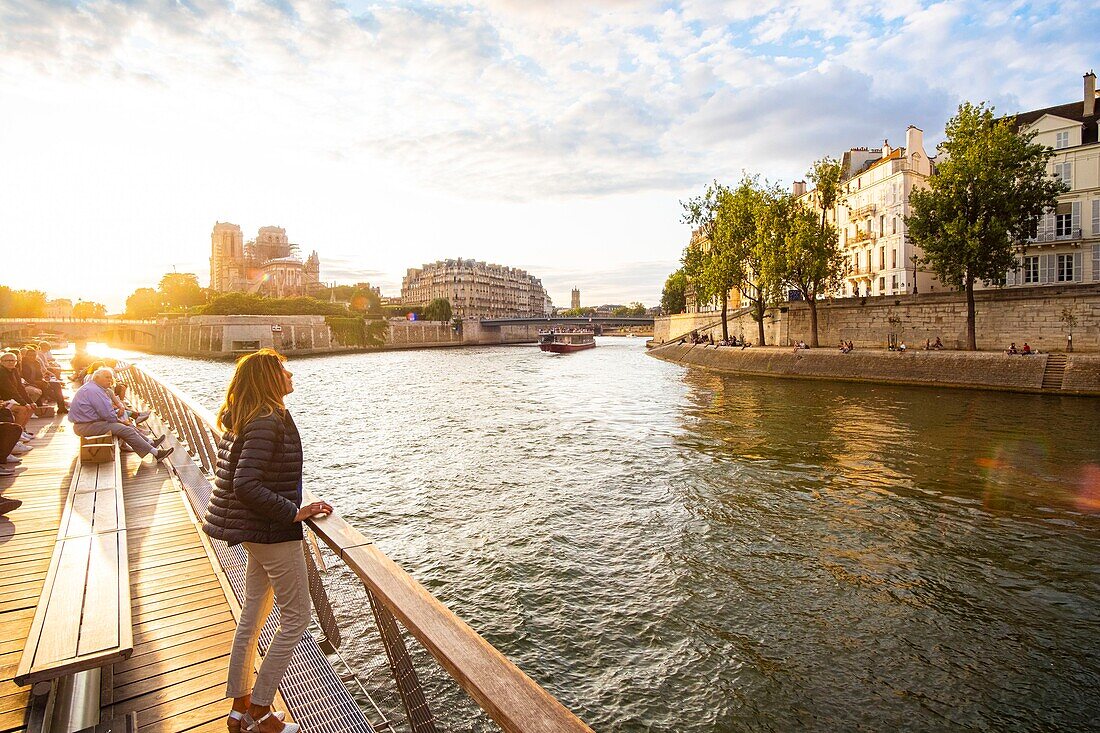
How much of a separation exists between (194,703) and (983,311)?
4443 cm

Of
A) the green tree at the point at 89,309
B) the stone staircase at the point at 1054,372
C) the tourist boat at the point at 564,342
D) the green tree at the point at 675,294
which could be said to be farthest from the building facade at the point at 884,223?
the green tree at the point at 89,309

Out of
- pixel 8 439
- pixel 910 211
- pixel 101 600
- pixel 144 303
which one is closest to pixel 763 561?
pixel 101 600

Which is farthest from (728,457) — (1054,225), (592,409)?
(1054,225)

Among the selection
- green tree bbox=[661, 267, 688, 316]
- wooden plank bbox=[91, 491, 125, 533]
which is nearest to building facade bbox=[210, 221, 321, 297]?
green tree bbox=[661, 267, 688, 316]

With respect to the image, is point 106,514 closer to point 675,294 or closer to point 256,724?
point 256,724

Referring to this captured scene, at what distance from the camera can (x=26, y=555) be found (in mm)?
5848

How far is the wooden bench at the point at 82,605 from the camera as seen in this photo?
314 centimetres

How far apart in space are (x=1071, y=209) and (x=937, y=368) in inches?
684

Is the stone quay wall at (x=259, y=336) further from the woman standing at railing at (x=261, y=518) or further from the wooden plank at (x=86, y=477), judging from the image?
the woman standing at railing at (x=261, y=518)

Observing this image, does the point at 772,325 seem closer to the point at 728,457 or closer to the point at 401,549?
the point at 728,457

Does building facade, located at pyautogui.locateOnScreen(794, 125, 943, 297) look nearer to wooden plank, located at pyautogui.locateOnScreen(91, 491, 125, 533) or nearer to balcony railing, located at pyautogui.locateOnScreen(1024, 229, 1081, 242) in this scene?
balcony railing, located at pyautogui.locateOnScreen(1024, 229, 1081, 242)

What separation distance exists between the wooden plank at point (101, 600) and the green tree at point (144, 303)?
151 metres

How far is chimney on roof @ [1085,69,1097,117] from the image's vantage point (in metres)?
39.9

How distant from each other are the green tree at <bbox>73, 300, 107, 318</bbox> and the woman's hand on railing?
630ft
